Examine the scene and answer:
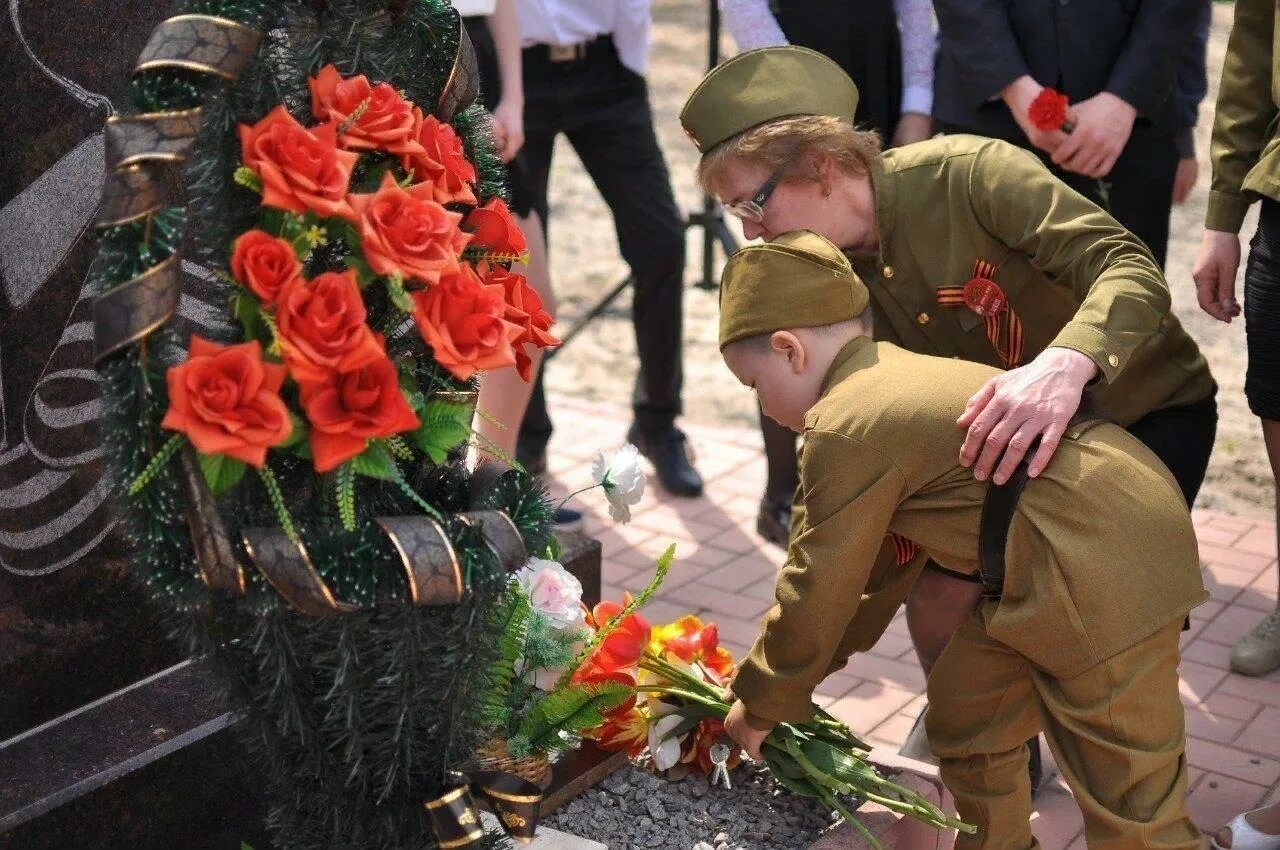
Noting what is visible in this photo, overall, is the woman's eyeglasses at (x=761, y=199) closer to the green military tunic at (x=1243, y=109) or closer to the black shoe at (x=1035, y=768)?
the green military tunic at (x=1243, y=109)

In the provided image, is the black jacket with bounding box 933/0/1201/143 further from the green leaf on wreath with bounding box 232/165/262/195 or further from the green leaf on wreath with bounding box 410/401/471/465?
the green leaf on wreath with bounding box 232/165/262/195

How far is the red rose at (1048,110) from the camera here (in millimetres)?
3365

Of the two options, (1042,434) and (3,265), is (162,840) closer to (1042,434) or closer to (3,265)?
(3,265)

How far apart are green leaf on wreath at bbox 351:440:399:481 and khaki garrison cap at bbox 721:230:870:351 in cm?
83

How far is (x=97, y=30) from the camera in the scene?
2430 millimetres

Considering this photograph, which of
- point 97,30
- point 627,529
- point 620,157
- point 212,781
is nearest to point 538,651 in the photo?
point 212,781

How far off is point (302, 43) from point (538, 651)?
1.08 meters

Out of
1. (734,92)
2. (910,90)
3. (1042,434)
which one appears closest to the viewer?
(1042,434)

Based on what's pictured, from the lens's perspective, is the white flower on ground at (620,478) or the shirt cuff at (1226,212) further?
the shirt cuff at (1226,212)

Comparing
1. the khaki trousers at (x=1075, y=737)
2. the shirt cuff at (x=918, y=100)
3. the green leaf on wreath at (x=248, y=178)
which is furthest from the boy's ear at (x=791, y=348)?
the shirt cuff at (x=918, y=100)

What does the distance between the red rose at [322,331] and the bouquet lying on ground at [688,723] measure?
95cm

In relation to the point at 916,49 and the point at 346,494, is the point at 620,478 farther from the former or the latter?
the point at 916,49

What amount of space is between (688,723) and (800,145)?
1.00 metres

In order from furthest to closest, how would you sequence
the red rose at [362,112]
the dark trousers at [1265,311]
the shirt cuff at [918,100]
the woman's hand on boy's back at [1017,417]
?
the shirt cuff at [918,100]
the dark trousers at [1265,311]
the woman's hand on boy's back at [1017,417]
the red rose at [362,112]
